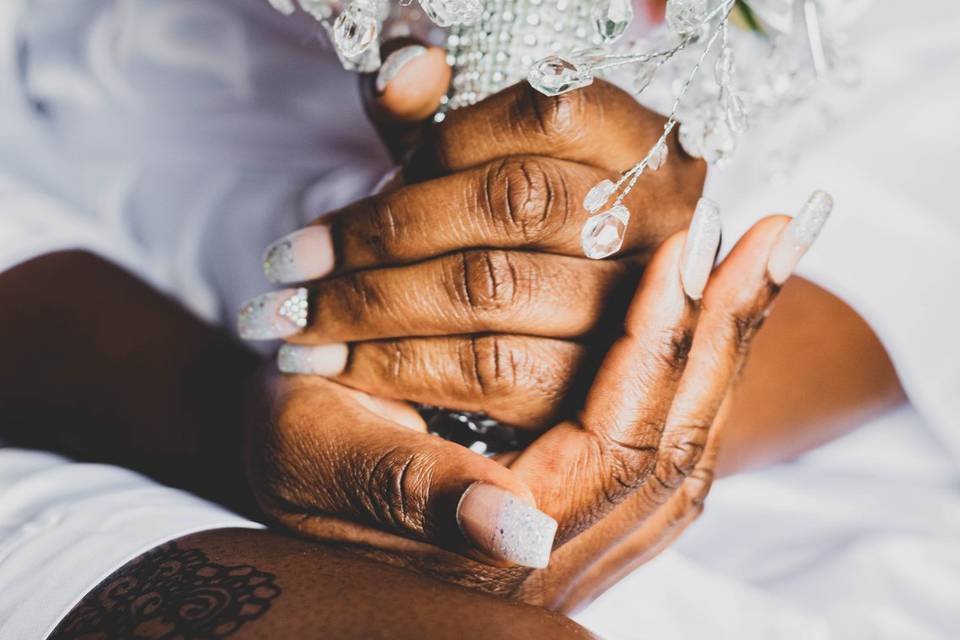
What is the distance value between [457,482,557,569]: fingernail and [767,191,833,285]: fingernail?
0.97 feet

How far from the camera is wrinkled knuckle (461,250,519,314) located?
27.0 inches

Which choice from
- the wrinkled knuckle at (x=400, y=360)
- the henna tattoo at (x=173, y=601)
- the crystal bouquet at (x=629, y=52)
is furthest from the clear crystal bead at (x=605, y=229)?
the henna tattoo at (x=173, y=601)

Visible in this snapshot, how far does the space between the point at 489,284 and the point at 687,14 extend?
0.25 m

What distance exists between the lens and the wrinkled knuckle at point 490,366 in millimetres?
699

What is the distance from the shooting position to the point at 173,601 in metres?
0.58

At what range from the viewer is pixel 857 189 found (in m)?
1.00

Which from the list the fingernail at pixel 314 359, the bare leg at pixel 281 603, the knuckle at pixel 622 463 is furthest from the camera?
the fingernail at pixel 314 359

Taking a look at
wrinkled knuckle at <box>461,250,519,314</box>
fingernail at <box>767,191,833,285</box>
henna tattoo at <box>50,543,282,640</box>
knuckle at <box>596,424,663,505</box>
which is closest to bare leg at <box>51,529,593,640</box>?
henna tattoo at <box>50,543,282,640</box>

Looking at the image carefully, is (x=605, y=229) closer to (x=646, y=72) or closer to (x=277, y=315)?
(x=646, y=72)

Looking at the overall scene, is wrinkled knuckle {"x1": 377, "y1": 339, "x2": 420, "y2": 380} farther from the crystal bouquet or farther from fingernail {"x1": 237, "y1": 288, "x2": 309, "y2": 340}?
the crystal bouquet

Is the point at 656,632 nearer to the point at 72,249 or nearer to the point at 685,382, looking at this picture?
the point at 685,382

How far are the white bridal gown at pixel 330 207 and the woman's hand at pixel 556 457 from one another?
98mm

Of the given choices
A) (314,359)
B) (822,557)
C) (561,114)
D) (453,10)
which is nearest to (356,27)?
(453,10)

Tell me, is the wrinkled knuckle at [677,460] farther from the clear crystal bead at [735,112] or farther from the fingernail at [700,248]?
the clear crystal bead at [735,112]
